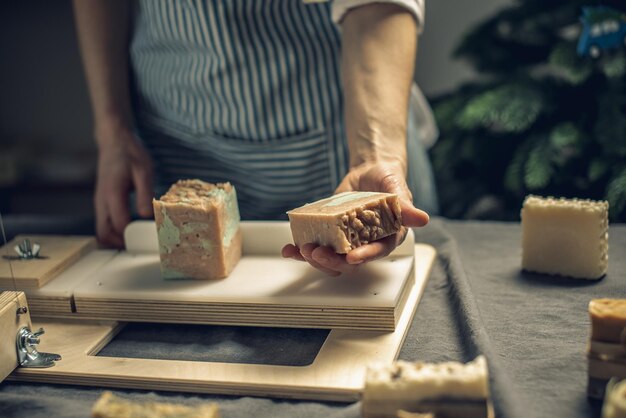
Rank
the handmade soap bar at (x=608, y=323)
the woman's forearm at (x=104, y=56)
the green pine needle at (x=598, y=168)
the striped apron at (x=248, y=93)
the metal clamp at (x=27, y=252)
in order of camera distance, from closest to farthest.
A: the handmade soap bar at (x=608, y=323) → the metal clamp at (x=27, y=252) → the striped apron at (x=248, y=93) → the woman's forearm at (x=104, y=56) → the green pine needle at (x=598, y=168)

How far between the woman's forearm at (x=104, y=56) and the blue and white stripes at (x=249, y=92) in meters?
0.05

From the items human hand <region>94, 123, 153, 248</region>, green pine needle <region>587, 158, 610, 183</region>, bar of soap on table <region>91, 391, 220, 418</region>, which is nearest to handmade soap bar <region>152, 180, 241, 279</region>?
human hand <region>94, 123, 153, 248</region>

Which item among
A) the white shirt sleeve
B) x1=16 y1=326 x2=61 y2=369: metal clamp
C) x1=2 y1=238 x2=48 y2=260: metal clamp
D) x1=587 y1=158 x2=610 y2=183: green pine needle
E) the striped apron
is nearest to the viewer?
x1=16 y1=326 x2=61 y2=369: metal clamp

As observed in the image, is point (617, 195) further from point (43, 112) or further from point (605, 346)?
point (43, 112)

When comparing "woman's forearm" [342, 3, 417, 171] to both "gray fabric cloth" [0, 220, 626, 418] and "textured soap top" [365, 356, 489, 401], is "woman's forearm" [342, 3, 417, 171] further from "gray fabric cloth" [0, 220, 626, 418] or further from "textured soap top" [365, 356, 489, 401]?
"textured soap top" [365, 356, 489, 401]

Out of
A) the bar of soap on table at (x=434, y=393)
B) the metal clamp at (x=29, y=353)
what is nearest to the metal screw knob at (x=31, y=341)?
the metal clamp at (x=29, y=353)

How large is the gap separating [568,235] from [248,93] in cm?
76

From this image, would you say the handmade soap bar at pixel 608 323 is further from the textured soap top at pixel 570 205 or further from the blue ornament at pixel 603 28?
the blue ornament at pixel 603 28

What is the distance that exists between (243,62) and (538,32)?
2.98 ft

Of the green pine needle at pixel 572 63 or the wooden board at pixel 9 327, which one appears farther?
the green pine needle at pixel 572 63

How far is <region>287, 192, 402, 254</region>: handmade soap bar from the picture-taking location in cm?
109

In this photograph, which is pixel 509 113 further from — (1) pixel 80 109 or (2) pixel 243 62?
(1) pixel 80 109

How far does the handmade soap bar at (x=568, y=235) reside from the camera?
4.08ft

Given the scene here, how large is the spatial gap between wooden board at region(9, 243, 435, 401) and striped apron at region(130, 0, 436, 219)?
0.63 m
